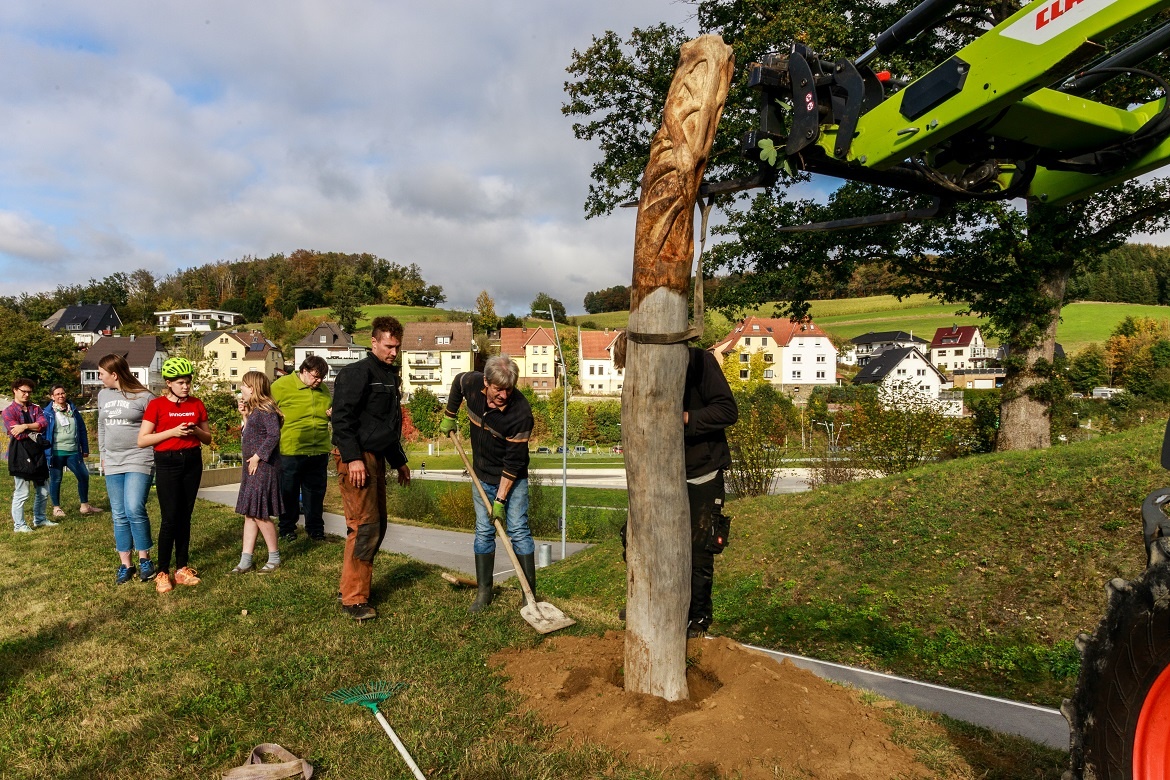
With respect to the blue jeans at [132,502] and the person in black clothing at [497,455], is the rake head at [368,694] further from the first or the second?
the blue jeans at [132,502]

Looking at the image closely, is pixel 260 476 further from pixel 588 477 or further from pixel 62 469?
pixel 588 477

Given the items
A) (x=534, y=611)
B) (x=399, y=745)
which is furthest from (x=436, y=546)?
(x=399, y=745)

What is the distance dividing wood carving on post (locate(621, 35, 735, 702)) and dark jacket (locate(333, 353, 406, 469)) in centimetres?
256

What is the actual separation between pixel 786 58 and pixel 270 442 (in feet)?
19.1

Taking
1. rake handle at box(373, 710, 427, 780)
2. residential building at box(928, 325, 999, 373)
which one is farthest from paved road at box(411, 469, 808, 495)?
residential building at box(928, 325, 999, 373)

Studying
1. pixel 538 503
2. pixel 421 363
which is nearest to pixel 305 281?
pixel 421 363

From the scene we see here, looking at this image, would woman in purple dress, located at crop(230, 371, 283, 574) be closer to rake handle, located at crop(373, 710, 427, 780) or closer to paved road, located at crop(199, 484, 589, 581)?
paved road, located at crop(199, 484, 589, 581)

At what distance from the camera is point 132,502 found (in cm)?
595

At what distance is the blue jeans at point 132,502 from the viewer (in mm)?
5949

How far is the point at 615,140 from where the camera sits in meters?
16.3

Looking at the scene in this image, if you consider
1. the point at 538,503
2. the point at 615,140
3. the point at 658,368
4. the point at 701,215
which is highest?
the point at 615,140

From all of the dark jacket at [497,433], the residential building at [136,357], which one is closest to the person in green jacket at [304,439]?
the dark jacket at [497,433]

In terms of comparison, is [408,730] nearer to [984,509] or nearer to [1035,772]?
[1035,772]

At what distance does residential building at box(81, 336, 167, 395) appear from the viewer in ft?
222
